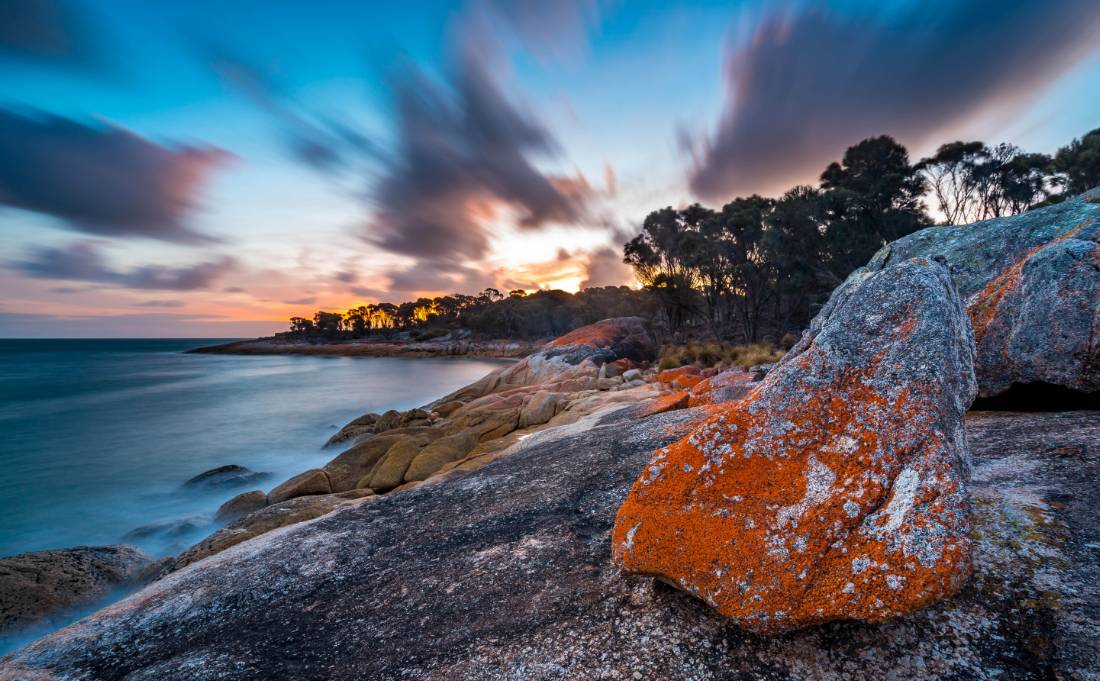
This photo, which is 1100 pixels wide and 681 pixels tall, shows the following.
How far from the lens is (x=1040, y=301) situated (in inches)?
198

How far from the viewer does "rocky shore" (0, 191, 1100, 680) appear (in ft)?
7.63

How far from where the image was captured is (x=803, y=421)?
10.1ft

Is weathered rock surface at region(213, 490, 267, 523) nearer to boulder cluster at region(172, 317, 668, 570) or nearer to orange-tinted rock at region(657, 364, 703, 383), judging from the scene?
boulder cluster at region(172, 317, 668, 570)

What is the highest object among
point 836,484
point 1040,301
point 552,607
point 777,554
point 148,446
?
point 1040,301

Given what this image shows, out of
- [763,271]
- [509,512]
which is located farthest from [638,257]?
[509,512]

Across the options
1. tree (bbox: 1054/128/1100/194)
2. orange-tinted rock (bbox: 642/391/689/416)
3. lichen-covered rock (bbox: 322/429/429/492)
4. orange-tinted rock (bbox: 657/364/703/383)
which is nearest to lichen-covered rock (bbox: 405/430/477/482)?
lichen-covered rock (bbox: 322/429/429/492)

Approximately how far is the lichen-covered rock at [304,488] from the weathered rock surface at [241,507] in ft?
1.36

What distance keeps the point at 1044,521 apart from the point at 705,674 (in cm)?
254

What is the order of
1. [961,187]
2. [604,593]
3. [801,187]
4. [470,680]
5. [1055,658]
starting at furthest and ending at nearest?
[801,187]
[961,187]
[604,593]
[470,680]
[1055,658]

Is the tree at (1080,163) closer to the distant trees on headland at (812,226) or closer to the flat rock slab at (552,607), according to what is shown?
the distant trees on headland at (812,226)

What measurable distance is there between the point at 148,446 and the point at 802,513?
84.7ft

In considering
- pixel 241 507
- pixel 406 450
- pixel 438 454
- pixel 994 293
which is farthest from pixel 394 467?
pixel 994 293

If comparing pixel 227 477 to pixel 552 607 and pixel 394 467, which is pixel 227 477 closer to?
pixel 394 467

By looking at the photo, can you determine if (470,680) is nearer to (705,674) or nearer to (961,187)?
(705,674)
